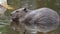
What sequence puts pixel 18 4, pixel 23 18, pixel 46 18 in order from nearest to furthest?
pixel 46 18 < pixel 23 18 < pixel 18 4

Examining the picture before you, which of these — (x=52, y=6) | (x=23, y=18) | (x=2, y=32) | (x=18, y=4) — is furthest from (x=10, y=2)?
(x=2, y=32)

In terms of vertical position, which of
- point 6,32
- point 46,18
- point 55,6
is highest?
point 55,6

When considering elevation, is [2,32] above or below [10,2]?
below

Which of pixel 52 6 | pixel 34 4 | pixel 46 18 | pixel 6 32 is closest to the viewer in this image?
pixel 6 32

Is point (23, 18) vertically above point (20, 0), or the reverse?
point (20, 0)

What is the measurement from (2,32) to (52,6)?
64 cm

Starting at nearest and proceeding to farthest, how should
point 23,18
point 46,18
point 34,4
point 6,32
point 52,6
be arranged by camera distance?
1. point 6,32
2. point 46,18
3. point 23,18
4. point 52,6
5. point 34,4

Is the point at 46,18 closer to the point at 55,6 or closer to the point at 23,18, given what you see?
the point at 23,18

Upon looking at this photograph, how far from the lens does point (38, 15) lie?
0.90 meters

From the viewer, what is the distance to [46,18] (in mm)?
866

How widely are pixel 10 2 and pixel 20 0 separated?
150 millimetres

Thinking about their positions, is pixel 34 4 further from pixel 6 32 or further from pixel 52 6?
pixel 6 32

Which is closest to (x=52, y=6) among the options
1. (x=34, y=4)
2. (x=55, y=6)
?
(x=55, y=6)

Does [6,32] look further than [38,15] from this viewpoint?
No
